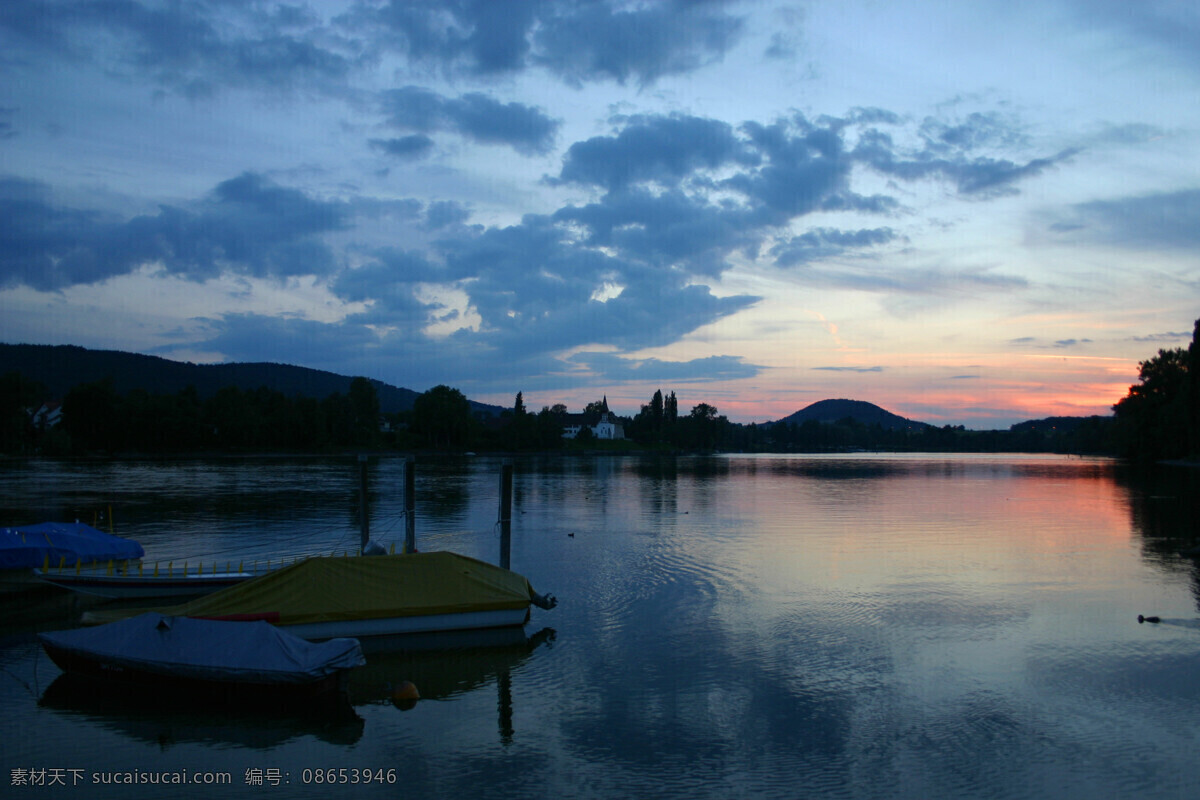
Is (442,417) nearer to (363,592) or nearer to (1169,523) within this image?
(1169,523)

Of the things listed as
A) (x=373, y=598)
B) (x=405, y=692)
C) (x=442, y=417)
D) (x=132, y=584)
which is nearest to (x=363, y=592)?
(x=373, y=598)

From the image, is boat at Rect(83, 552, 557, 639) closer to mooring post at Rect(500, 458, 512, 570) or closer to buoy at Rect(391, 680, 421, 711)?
buoy at Rect(391, 680, 421, 711)

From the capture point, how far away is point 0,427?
11794cm

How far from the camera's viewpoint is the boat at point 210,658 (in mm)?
14594

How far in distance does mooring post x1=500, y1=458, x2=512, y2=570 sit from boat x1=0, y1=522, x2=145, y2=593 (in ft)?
43.7

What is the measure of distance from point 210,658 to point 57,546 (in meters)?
15.4

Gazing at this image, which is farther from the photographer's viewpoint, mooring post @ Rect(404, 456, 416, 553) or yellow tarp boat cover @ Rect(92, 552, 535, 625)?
mooring post @ Rect(404, 456, 416, 553)

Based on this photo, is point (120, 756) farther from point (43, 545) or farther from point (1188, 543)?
point (1188, 543)

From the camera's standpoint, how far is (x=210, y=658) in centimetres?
1469

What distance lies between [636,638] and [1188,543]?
33.0m

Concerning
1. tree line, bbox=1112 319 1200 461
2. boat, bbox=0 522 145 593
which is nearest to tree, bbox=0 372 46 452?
boat, bbox=0 522 145 593

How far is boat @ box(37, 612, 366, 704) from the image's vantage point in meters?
14.6

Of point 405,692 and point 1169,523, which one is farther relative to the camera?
point 1169,523

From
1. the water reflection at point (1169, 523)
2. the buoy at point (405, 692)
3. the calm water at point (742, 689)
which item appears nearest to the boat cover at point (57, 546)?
the calm water at point (742, 689)
